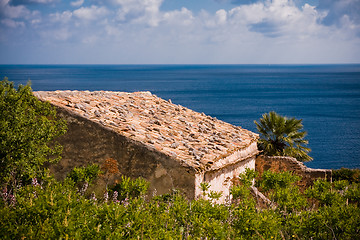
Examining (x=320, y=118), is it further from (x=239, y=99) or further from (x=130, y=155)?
(x=130, y=155)

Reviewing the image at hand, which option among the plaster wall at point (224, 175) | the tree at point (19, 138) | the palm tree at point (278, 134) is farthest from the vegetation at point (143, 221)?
the palm tree at point (278, 134)

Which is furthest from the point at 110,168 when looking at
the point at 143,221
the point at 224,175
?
the point at 143,221

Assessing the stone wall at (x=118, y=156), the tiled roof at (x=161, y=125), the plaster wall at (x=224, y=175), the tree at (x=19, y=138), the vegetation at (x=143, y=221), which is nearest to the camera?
the vegetation at (x=143, y=221)

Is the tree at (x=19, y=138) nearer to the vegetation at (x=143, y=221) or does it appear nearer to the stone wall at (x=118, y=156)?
the stone wall at (x=118, y=156)

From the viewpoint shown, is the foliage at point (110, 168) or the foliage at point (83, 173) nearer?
the foliage at point (83, 173)

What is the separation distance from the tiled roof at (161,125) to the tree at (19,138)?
5.41 feet

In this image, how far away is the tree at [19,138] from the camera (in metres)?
10.7

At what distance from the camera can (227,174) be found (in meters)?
14.4

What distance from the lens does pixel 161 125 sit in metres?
15.4

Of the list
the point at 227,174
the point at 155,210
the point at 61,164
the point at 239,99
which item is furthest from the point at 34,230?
A: the point at 239,99

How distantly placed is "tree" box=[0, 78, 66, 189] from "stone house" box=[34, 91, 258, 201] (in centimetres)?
85

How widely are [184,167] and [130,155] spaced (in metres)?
1.62

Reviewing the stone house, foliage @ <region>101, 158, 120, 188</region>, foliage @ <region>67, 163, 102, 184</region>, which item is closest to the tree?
the stone house

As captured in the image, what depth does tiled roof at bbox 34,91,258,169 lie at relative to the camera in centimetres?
1266
